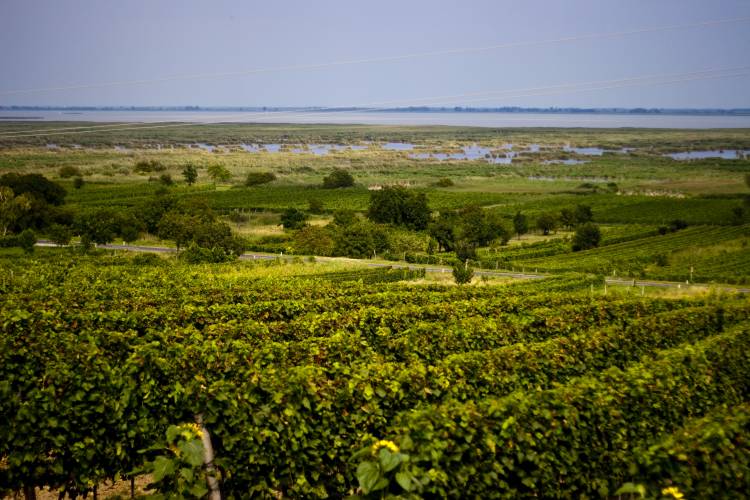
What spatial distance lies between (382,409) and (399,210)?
69.6 m

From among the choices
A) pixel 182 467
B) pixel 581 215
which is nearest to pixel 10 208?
pixel 581 215

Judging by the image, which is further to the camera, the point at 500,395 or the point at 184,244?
the point at 184,244

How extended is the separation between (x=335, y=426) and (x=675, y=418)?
19.5 feet

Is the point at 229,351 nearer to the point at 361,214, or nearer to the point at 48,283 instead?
the point at 48,283

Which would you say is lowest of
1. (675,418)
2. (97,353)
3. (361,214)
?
(361,214)

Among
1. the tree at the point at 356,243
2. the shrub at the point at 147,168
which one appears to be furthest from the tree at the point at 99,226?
the shrub at the point at 147,168

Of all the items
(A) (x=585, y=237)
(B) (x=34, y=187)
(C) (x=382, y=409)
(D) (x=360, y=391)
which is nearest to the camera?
(D) (x=360, y=391)

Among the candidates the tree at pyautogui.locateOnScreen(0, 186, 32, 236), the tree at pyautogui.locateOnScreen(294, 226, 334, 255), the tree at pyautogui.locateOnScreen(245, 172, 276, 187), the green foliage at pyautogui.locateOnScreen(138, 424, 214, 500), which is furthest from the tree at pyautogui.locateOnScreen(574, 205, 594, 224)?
the green foliage at pyautogui.locateOnScreen(138, 424, 214, 500)

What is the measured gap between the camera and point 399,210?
8112 cm

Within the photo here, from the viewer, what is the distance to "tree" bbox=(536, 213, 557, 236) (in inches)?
3147

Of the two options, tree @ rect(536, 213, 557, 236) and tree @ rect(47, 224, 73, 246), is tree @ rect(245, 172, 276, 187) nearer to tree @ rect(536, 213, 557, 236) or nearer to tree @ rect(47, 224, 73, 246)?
tree @ rect(536, 213, 557, 236)

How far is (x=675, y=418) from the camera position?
1258 cm

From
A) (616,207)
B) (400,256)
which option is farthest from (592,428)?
(616,207)

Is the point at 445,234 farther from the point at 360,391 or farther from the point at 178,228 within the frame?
the point at 360,391
